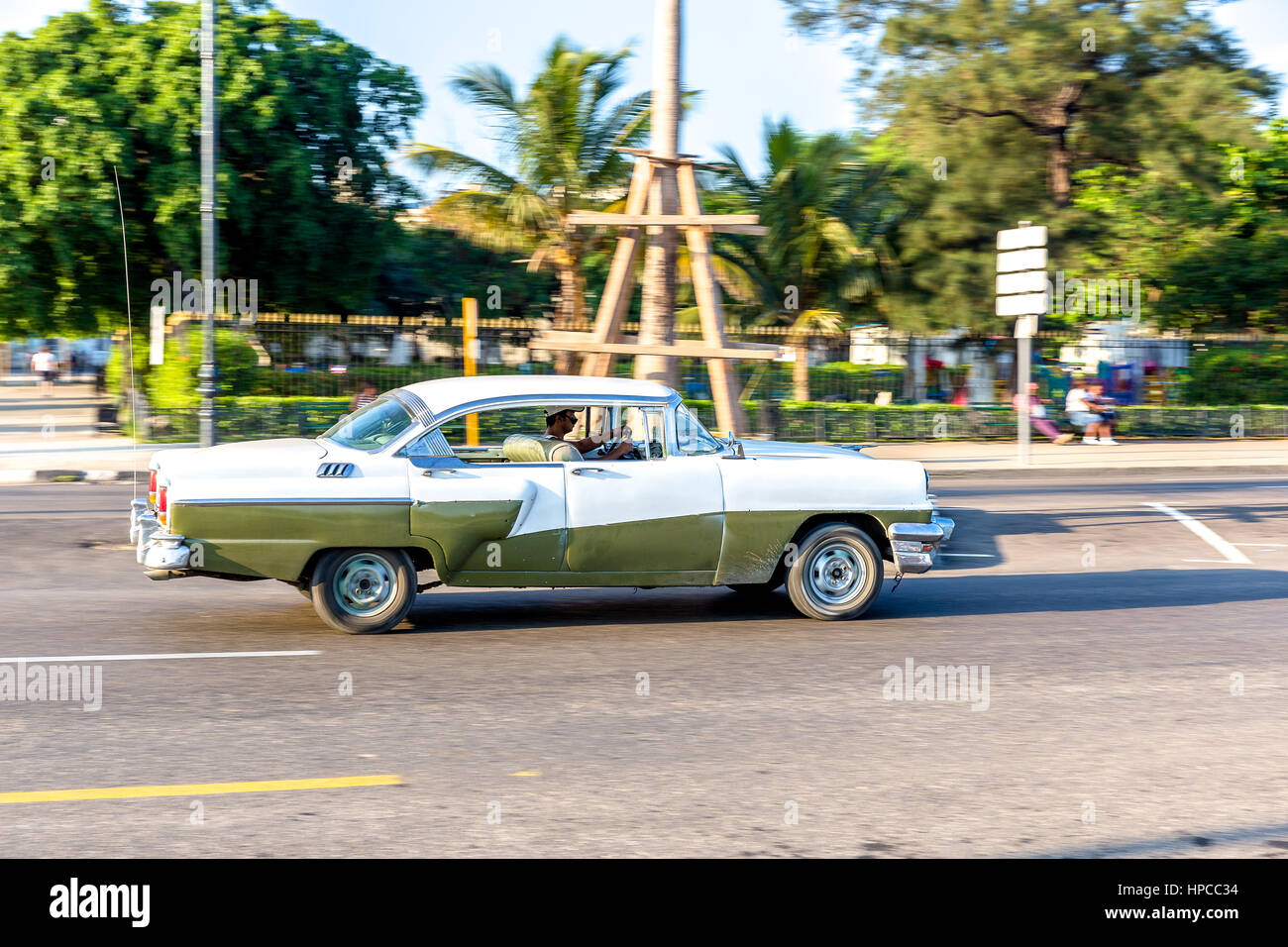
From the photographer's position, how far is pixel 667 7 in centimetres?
1350

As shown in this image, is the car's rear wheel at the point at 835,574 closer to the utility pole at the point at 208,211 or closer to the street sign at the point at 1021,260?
the utility pole at the point at 208,211

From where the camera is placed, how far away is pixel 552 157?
27.5 meters

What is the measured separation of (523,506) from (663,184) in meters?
6.30

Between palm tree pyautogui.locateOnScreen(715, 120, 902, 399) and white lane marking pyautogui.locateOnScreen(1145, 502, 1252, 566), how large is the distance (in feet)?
48.6

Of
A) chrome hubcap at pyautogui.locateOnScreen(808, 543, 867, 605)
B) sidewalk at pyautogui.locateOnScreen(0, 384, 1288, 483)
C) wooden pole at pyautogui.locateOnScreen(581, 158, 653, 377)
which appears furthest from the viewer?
sidewalk at pyautogui.locateOnScreen(0, 384, 1288, 483)

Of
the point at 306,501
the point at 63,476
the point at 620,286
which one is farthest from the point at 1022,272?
the point at 63,476

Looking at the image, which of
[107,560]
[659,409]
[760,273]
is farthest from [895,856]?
[760,273]

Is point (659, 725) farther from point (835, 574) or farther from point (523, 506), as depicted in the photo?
point (835, 574)

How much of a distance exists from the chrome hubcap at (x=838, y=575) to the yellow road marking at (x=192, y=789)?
14.3 feet

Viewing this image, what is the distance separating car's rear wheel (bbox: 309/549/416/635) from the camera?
8.04 meters

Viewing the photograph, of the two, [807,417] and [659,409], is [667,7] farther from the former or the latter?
[807,417]

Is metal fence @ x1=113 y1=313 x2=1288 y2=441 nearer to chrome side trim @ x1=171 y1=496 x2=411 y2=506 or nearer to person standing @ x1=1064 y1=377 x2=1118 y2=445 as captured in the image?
person standing @ x1=1064 y1=377 x2=1118 y2=445

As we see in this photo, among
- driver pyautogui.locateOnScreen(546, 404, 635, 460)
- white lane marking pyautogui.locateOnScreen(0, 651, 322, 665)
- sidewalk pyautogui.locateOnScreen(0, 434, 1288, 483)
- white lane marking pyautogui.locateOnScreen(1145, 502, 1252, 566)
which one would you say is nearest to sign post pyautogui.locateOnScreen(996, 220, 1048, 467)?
sidewalk pyautogui.locateOnScreen(0, 434, 1288, 483)

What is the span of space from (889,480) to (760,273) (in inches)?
905
